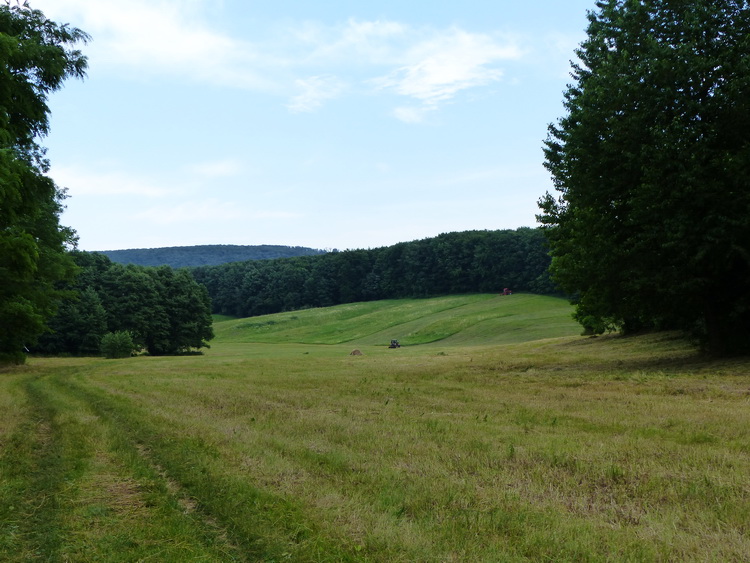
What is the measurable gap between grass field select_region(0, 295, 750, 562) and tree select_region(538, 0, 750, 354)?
19.9 feet

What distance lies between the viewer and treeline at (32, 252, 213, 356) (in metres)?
65.9

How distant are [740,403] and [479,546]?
10588mm

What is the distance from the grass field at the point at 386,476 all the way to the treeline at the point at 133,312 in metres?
55.1

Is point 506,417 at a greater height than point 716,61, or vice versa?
point 716,61

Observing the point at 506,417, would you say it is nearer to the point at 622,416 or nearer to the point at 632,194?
the point at 622,416

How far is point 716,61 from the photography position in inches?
781

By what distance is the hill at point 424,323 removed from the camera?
72.3 metres

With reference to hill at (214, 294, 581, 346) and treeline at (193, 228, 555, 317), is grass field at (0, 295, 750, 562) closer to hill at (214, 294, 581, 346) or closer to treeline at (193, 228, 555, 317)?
hill at (214, 294, 581, 346)

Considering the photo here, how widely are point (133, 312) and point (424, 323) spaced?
43.7 m

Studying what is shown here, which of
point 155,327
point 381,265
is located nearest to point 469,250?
point 381,265

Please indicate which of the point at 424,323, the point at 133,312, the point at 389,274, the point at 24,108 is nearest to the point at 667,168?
the point at 24,108

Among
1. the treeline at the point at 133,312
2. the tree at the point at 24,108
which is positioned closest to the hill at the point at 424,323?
the treeline at the point at 133,312

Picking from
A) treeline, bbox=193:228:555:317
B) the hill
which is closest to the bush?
the hill

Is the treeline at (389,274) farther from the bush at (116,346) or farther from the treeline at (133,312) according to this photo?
the bush at (116,346)
